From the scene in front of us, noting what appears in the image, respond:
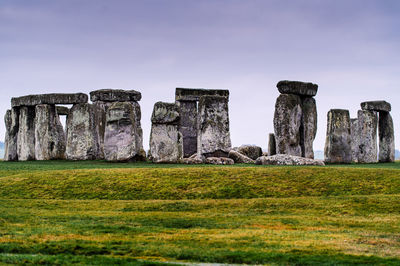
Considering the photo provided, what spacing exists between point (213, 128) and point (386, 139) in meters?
10.1

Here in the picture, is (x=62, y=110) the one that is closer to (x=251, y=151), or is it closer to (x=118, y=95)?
(x=118, y=95)

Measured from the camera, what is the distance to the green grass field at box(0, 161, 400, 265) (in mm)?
8711

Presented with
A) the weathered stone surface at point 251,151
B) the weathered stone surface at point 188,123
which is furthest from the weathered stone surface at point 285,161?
the weathered stone surface at point 188,123

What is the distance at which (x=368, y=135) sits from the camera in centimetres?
2952

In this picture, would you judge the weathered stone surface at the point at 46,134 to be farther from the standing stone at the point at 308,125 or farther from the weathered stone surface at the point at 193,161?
the standing stone at the point at 308,125

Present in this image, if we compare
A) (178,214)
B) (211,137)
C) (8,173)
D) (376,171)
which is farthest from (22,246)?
(211,137)

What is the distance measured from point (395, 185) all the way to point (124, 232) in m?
8.53

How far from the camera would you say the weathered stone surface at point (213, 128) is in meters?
24.4

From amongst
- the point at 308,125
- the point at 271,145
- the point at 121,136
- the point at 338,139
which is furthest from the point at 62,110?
the point at 338,139

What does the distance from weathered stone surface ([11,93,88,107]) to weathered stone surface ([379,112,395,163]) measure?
580 inches

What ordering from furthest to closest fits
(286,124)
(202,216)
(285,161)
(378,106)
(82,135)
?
(378,106), (82,135), (286,124), (285,161), (202,216)

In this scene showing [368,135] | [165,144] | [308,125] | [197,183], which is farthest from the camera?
[368,135]

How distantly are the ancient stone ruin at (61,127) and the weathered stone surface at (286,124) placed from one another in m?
5.67

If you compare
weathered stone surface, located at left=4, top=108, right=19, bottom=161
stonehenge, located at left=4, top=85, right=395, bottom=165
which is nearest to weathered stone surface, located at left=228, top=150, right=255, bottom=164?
stonehenge, located at left=4, top=85, right=395, bottom=165
